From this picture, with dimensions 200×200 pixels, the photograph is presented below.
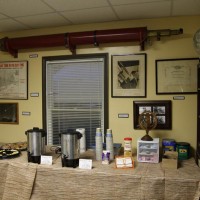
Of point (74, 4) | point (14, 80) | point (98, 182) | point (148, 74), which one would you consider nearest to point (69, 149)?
point (98, 182)

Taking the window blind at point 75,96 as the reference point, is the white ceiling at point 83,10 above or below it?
above

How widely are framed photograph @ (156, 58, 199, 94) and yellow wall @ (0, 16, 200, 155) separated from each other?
6 centimetres

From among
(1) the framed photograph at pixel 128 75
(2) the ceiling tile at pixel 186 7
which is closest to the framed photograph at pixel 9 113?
(1) the framed photograph at pixel 128 75

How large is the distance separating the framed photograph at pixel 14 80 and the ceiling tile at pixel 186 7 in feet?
6.81

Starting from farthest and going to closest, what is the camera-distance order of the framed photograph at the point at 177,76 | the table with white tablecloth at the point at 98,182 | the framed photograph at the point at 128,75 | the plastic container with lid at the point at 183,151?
the framed photograph at the point at 128,75 < the framed photograph at the point at 177,76 < the plastic container with lid at the point at 183,151 < the table with white tablecloth at the point at 98,182

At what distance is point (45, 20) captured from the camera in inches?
109

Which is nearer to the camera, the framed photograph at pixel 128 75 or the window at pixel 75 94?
the framed photograph at pixel 128 75

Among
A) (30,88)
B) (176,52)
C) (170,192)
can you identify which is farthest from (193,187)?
(30,88)

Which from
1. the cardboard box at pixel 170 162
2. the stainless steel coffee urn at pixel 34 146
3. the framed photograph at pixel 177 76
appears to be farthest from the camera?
the framed photograph at pixel 177 76

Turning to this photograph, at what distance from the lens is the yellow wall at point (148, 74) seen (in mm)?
2607

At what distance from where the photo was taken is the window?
2936 mm

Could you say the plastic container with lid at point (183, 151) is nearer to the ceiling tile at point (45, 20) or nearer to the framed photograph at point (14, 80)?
the ceiling tile at point (45, 20)

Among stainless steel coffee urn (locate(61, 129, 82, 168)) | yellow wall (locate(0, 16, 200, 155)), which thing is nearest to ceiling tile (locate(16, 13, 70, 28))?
yellow wall (locate(0, 16, 200, 155))

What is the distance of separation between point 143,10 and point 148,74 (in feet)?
2.43
